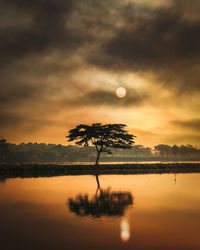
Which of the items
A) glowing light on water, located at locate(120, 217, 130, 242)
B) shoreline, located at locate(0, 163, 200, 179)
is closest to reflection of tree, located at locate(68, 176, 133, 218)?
glowing light on water, located at locate(120, 217, 130, 242)

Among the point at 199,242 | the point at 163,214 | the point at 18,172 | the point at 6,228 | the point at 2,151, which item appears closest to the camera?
the point at 199,242

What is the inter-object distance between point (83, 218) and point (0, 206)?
798 cm

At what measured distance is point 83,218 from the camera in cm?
1633

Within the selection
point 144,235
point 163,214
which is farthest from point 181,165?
point 144,235

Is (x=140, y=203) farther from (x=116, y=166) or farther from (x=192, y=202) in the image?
(x=116, y=166)

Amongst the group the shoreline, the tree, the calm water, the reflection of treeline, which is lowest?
the calm water

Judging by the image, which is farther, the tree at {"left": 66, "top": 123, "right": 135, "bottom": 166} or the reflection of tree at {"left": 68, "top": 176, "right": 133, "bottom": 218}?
the tree at {"left": 66, "top": 123, "right": 135, "bottom": 166}

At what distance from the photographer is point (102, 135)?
2788 inches

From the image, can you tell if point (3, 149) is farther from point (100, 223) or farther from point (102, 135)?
point (100, 223)

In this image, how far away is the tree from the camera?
70438mm

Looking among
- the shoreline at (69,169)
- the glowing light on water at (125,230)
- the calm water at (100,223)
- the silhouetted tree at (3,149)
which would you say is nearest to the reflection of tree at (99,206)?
the calm water at (100,223)

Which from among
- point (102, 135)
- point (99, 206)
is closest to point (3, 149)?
point (102, 135)

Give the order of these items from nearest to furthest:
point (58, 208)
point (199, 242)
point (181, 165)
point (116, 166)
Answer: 1. point (199, 242)
2. point (58, 208)
3. point (116, 166)
4. point (181, 165)

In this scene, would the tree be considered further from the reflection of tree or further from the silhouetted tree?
the silhouetted tree
